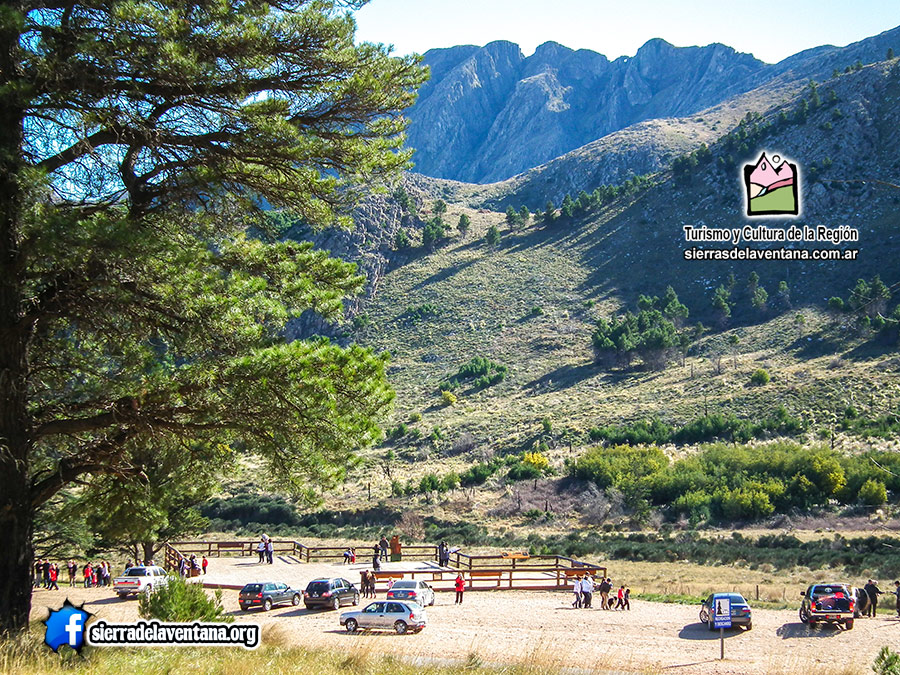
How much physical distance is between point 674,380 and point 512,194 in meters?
102

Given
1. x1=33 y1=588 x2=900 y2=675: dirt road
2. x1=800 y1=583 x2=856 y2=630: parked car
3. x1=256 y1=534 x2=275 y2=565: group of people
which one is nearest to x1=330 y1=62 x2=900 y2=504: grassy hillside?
x1=256 y1=534 x2=275 y2=565: group of people

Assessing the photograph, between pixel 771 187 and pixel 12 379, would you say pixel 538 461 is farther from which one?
pixel 12 379

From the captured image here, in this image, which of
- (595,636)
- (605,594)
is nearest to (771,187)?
(605,594)

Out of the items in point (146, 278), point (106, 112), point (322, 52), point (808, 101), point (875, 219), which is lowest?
point (146, 278)

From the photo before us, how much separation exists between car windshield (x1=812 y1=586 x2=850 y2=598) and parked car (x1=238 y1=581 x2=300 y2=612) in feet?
53.2

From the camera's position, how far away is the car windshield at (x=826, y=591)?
21.3 meters

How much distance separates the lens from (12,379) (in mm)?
9344

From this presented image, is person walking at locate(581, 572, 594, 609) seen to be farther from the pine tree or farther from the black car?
the pine tree

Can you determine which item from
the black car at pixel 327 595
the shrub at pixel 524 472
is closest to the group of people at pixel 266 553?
the black car at pixel 327 595

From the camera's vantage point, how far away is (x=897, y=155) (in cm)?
8925

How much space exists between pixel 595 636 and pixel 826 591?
284 inches

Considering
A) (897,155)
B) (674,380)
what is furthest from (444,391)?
(897,155)

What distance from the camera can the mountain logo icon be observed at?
4569cm

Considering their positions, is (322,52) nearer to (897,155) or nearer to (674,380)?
(674,380)
